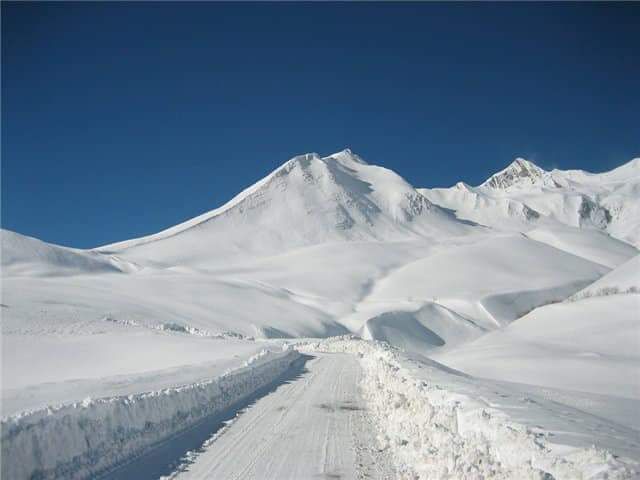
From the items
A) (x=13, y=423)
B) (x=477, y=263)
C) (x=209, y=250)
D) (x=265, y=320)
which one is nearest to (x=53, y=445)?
(x=13, y=423)

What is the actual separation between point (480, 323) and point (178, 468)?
310 ft

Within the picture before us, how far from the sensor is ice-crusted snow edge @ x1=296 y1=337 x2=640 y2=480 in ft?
18.2

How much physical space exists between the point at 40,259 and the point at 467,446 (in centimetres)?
11266

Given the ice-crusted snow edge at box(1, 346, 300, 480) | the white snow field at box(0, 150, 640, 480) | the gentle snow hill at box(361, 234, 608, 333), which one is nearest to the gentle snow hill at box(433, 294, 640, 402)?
the white snow field at box(0, 150, 640, 480)

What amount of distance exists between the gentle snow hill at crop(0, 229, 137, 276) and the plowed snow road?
92918mm

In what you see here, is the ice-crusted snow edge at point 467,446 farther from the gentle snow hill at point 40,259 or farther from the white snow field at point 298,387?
the gentle snow hill at point 40,259

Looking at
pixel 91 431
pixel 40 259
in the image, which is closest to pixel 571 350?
pixel 91 431

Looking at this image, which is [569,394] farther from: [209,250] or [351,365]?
[209,250]

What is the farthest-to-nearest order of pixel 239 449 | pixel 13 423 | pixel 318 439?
A: pixel 318 439, pixel 239 449, pixel 13 423

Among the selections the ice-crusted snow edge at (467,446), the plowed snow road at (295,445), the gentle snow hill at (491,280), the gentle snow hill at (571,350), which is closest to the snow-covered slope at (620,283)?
the gentle snow hill at (571,350)

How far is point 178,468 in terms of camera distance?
27.6 feet

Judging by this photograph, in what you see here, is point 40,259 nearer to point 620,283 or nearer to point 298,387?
point 620,283

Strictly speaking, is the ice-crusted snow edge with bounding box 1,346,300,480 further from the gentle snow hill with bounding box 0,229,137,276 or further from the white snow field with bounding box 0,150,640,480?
the gentle snow hill with bounding box 0,229,137,276

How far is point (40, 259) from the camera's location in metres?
105
